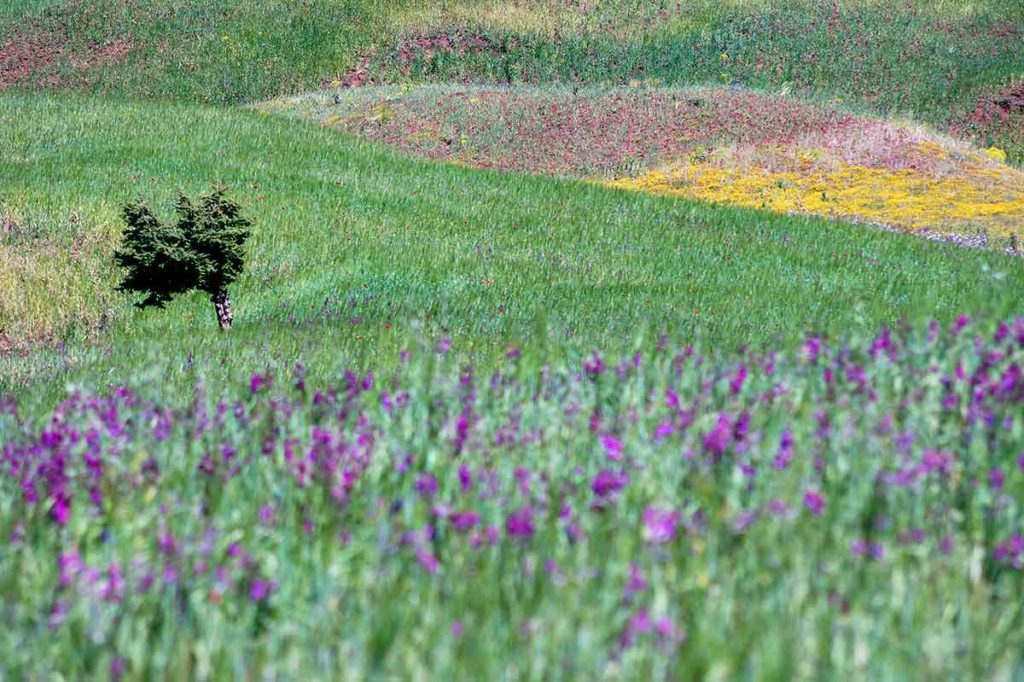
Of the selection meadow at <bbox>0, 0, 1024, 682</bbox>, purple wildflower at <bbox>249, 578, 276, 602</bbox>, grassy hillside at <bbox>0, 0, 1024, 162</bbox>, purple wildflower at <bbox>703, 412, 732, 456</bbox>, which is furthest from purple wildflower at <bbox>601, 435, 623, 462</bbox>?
grassy hillside at <bbox>0, 0, 1024, 162</bbox>

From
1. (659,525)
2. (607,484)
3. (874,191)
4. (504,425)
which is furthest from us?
(874,191)

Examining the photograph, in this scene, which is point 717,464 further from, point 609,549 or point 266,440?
point 266,440

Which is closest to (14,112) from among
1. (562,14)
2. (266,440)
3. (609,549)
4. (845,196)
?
(845,196)

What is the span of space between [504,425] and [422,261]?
1035cm

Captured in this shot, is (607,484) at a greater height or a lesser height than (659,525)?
lesser

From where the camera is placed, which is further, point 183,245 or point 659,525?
point 183,245

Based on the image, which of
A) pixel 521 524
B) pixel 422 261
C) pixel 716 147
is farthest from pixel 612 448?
pixel 716 147

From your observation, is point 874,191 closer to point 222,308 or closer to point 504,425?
point 222,308

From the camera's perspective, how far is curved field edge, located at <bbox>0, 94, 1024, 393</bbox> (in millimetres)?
10312

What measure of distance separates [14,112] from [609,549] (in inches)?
991

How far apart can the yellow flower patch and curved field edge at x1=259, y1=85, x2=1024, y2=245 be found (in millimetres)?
36

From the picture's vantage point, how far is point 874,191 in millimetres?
23141

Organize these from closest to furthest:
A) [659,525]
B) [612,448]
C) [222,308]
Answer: [659,525], [612,448], [222,308]

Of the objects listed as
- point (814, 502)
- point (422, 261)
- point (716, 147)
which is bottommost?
point (716, 147)
